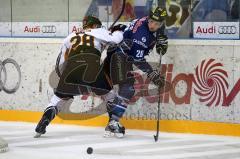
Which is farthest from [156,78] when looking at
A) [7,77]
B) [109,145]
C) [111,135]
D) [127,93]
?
[7,77]

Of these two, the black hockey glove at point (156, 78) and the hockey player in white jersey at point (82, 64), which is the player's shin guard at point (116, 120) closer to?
the hockey player in white jersey at point (82, 64)

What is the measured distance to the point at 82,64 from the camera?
7.20 metres

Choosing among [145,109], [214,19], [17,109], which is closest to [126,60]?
[145,109]

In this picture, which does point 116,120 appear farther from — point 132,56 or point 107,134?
point 132,56

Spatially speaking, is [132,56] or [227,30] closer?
[132,56]

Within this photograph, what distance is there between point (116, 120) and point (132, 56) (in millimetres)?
747

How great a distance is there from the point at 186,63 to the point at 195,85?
0.28 metres

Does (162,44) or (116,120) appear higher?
(162,44)

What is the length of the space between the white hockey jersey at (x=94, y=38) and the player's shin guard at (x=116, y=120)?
65 centimetres

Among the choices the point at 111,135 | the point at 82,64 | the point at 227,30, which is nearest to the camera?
the point at 111,135

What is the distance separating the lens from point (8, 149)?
604 centimetres

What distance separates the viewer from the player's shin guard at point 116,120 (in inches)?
275

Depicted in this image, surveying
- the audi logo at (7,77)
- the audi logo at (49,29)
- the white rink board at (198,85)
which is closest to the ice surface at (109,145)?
the white rink board at (198,85)

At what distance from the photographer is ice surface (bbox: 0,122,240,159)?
5840 millimetres
